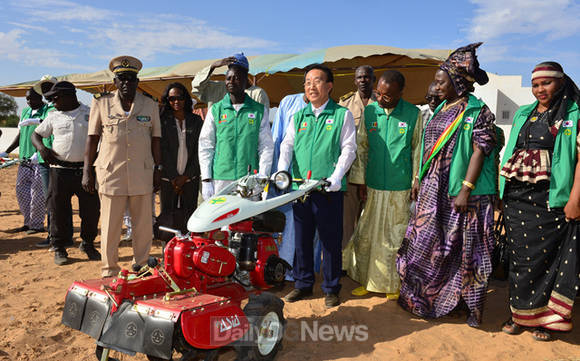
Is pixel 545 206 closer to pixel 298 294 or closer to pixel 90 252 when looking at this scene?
pixel 298 294

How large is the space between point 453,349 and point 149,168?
3.33m

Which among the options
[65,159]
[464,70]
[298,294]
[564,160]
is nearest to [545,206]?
[564,160]

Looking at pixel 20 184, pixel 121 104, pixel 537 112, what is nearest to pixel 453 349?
pixel 537 112

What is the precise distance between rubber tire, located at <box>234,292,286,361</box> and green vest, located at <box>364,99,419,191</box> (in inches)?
70.9

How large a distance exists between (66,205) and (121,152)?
1.97m

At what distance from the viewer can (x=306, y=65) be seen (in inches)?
325

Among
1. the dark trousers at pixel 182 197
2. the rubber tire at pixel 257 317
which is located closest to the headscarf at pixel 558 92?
Answer: the rubber tire at pixel 257 317

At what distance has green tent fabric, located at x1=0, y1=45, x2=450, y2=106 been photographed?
7.93m

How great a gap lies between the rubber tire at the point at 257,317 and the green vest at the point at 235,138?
1.49m

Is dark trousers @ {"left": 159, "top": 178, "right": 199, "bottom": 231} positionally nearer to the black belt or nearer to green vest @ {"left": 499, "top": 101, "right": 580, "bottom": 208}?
the black belt

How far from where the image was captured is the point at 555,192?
335 centimetres

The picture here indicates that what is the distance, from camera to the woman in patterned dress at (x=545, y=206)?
11.0 feet

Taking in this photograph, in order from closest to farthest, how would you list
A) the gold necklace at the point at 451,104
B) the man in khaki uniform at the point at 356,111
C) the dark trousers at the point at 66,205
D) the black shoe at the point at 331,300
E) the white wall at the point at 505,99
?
1. the gold necklace at the point at 451,104
2. the black shoe at the point at 331,300
3. the man in khaki uniform at the point at 356,111
4. the dark trousers at the point at 66,205
5. the white wall at the point at 505,99

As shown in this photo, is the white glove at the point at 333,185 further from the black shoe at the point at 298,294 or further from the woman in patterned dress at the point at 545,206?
the woman in patterned dress at the point at 545,206
